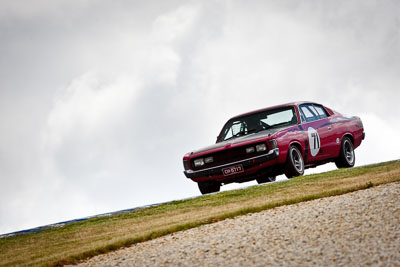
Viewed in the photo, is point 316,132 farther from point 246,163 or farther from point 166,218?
point 166,218

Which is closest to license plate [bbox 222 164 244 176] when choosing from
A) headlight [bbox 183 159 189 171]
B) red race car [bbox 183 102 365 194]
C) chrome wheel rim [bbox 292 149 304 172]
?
red race car [bbox 183 102 365 194]

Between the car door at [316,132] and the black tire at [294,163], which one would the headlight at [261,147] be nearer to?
the black tire at [294,163]

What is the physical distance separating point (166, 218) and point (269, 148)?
2.59 m

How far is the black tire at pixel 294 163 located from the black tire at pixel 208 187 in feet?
4.71

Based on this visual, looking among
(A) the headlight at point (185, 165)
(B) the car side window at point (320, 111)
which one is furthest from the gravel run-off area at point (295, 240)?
(B) the car side window at point (320, 111)

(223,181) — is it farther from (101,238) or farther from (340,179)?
(101,238)

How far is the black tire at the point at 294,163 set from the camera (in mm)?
10961

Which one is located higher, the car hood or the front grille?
the car hood

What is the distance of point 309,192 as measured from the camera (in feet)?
29.6

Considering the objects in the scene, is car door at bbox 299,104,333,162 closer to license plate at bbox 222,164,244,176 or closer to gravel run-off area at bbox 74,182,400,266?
license plate at bbox 222,164,244,176

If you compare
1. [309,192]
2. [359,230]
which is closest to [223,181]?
[309,192]

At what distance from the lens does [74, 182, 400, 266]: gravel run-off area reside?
545 centimetres

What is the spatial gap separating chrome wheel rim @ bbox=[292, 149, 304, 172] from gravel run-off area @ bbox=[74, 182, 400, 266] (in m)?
3.23

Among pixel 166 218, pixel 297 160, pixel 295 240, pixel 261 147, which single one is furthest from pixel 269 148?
pixel 295 240
